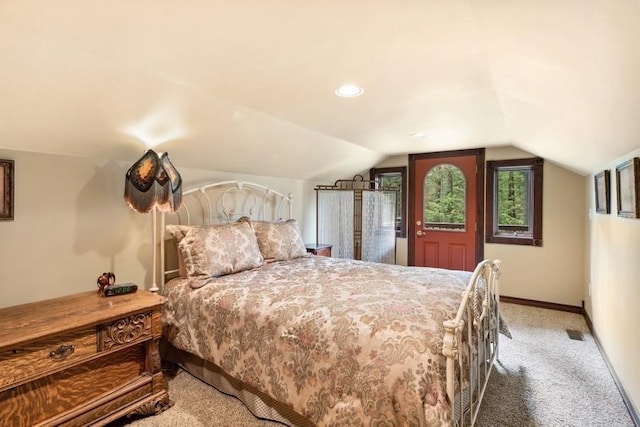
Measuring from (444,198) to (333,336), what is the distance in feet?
11.8

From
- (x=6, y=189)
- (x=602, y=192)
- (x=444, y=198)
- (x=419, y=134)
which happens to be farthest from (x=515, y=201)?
(x=6, y=189)

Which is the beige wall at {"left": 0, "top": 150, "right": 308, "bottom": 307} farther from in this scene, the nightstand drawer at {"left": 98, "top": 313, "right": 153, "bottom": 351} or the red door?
the red door

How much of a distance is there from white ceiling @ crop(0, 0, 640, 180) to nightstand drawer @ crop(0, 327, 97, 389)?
126 centimetres

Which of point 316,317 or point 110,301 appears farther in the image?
point 110,301

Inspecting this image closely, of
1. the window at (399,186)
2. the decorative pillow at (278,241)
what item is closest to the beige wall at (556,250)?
the window at (399,186)

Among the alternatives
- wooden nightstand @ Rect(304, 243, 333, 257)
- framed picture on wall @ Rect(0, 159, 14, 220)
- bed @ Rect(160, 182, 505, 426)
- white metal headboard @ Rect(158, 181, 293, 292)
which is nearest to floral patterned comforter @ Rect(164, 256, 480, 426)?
bed @ Rect(160, 182, 505, 426)

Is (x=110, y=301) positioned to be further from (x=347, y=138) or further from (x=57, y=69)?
(x=347, y=138)

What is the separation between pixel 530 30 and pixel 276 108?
1.77 meters

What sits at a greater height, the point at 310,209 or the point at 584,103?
the point at 584,103

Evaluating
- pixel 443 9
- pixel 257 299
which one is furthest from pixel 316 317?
pixel 443 9

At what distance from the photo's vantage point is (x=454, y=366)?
147 centimetres

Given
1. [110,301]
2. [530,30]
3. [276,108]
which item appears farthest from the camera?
[276,108]

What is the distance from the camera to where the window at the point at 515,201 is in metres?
4.10

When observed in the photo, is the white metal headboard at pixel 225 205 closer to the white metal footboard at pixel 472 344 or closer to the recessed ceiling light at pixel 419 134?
the recessed ceiling light at pixel 419 134
